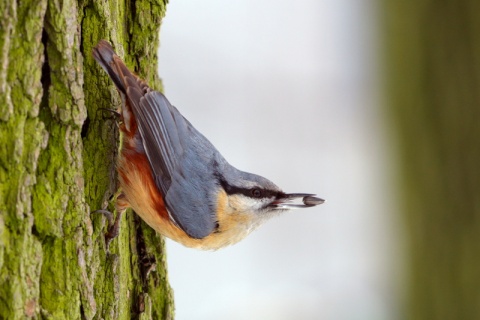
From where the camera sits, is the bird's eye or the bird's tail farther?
the bird's eye

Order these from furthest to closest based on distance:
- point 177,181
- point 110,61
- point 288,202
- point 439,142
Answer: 1. point 439,142
2. point 288,202
3. point 177,181
4. point 110,61

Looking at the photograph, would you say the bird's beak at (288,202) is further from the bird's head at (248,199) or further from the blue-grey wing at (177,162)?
the blue-grey wing at (177,162)

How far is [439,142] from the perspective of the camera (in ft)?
10.6

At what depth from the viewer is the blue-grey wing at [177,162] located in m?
2.32

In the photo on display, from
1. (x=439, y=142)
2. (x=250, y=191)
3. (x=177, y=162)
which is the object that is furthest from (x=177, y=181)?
(x=439, y=142)

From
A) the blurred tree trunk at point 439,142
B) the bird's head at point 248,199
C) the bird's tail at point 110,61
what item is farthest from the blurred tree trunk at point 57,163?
the blurred tree trunk at point 439,142

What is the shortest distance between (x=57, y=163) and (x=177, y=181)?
2.11ft

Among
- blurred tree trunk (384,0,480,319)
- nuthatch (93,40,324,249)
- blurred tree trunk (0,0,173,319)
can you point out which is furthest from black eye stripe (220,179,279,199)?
blurred tree trunk (384,0,480,319)

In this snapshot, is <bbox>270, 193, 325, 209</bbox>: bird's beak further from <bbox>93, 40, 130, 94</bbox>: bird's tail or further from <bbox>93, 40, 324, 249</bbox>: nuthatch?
<bbox>93, 40, 130, 94</bbox>: bird's tail

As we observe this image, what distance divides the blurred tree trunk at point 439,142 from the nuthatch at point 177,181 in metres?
0.97

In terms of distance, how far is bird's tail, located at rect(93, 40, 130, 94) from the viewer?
6.69ft

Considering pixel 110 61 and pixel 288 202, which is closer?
pixel 110 61

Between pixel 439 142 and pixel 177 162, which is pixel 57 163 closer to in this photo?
pixel 177 162

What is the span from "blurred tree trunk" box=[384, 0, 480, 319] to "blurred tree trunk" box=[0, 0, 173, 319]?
153 centimetres
